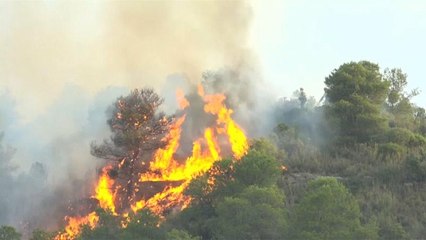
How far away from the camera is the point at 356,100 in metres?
39.8

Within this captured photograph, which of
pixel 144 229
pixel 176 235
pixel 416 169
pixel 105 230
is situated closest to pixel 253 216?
pixel 176 235

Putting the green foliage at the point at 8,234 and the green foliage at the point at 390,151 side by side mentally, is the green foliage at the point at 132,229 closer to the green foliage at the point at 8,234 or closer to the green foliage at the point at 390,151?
the green foliage at the point at 8,234

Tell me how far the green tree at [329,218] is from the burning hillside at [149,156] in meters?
15.1

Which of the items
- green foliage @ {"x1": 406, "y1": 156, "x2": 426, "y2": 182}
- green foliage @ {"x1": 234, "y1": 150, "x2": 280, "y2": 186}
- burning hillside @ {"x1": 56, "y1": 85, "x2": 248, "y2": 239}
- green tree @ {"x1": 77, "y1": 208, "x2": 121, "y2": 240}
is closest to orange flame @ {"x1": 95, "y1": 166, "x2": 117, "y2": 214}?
burning hillside @ {"x1": 56, "y1": 85, "x2": 248, "y2": 239}

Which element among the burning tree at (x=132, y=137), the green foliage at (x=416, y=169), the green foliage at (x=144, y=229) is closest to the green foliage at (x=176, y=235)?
the green foliage at (x=144, y=229)

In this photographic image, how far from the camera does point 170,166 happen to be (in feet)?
141

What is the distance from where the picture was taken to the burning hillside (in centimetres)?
3866

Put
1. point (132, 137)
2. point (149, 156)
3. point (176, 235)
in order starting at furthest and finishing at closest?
1. point (149, 156)
2. point (132, 137)
3. point (176, 235)

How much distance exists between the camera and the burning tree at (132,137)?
38.8m

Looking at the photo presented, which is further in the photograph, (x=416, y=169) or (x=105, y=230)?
(x=416, y=169)

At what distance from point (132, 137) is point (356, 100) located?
663 inches

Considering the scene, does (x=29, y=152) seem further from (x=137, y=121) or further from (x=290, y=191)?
(x=290, y=191)

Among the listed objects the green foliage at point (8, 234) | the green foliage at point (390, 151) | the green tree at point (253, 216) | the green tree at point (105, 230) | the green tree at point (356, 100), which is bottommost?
the green tree at point (253, 216)

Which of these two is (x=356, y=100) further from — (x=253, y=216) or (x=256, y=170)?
(x=253, y=216)
